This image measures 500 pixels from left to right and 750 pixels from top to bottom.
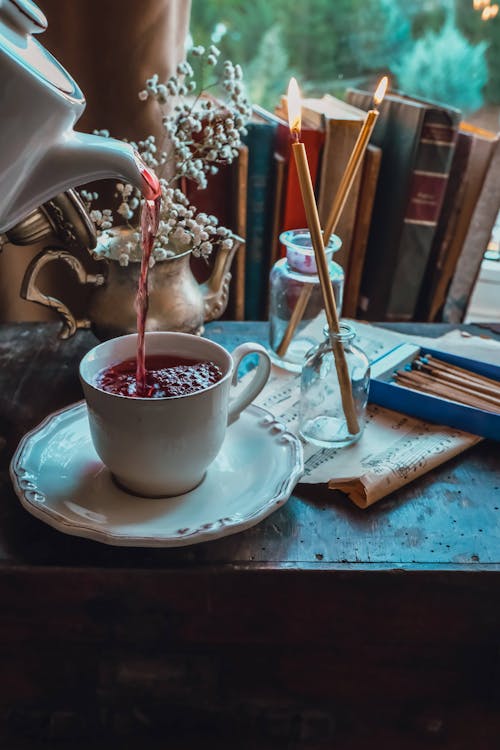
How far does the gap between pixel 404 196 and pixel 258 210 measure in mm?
263

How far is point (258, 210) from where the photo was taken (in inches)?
47.8

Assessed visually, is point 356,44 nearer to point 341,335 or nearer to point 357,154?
point 357,154

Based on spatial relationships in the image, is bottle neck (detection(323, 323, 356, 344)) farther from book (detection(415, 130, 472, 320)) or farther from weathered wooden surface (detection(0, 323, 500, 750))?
book (detection(415, 130, 472, 320))

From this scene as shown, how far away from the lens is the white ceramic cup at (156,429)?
583 mm

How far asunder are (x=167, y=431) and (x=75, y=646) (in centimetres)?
25

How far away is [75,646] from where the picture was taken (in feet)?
2.20

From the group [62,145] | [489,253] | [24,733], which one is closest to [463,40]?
[489,253]

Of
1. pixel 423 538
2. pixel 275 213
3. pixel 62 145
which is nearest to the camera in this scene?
pixel 62 145

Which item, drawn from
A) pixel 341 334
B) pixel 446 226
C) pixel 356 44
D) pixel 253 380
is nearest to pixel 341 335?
pixel 341 334

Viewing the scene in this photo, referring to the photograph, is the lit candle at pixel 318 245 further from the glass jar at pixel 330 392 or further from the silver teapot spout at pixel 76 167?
the silver teapot spout at pixel 76 167

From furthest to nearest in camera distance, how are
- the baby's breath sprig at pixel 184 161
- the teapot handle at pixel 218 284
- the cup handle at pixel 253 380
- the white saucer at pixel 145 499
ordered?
the teapot handle at pixel 218 284 → the baby's breath sprig at pixel 184 161 → the cup handle at pixel 253 380 → the white saucer at pixel 145 499

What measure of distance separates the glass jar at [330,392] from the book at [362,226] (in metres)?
0.51

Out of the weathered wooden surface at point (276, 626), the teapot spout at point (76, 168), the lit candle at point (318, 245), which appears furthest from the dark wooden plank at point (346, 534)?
the teapot spout at point (76, 168)

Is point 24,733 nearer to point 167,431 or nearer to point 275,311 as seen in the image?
point 167,431
